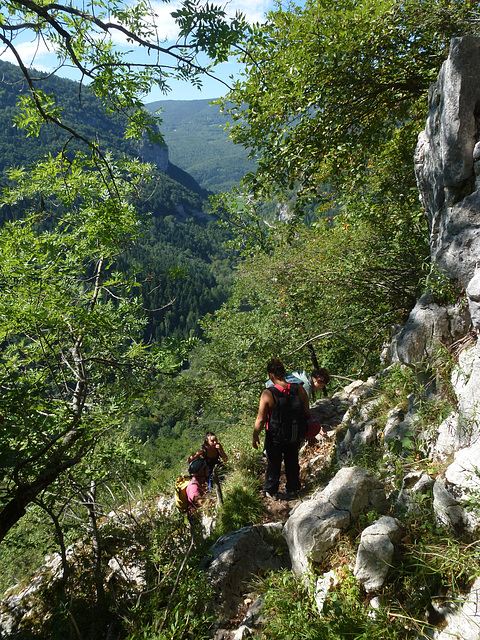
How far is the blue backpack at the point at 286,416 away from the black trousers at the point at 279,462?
0.42 ft

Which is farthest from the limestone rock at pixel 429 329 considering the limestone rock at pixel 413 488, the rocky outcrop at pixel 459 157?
the limestone rock at pixel 413 488

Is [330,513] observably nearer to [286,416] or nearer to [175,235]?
[286,416]

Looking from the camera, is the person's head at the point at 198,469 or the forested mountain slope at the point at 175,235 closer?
the person's head at the point at 198,469

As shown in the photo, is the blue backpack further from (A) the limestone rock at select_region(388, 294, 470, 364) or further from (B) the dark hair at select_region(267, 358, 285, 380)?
(A) the limestone rock at select_region(388, 294, 470, 364)

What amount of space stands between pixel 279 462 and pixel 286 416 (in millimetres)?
745

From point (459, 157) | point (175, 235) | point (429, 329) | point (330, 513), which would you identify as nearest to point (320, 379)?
point (429, 329)

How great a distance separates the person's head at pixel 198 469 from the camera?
5250mm

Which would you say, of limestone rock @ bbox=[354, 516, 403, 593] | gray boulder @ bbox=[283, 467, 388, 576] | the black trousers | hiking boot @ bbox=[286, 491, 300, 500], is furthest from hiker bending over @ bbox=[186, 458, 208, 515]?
limestone rock @ bbox=[354, 516, 403, 593]

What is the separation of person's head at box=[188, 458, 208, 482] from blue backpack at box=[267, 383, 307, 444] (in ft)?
5.86

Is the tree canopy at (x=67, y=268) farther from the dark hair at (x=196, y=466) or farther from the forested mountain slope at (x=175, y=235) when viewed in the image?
the forested mountain slope at (x=175, y=235)

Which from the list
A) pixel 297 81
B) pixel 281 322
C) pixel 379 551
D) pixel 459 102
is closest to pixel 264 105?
pixel 297 81

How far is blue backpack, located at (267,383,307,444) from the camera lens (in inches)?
158

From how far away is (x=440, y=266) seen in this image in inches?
141

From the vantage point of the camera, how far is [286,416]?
4.01 metres
